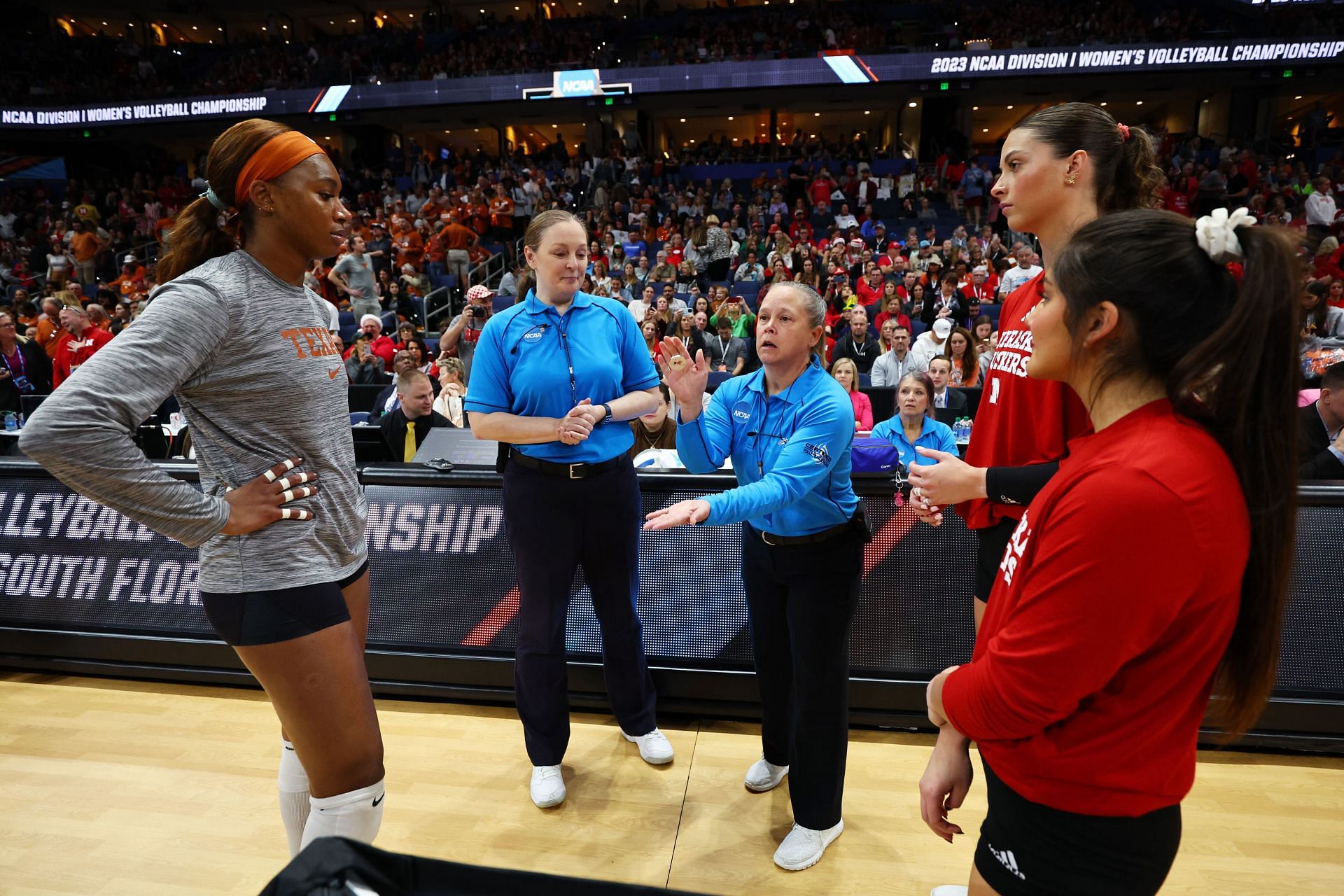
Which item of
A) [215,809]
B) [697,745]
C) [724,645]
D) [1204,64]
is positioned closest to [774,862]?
[697,745]

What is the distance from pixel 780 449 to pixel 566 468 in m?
0.74

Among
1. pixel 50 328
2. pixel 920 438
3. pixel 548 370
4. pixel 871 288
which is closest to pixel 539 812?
pixel 548 370

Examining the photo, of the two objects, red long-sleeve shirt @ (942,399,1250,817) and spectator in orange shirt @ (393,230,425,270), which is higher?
spectator in orange shirt @ (393,230,425,270)

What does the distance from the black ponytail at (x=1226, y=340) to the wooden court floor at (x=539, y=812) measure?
5.65ft

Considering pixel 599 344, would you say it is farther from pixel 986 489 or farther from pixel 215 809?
pixel 215 809

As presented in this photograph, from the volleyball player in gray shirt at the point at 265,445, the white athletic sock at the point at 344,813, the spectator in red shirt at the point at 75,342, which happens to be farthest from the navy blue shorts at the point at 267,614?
the spectator in red shirt at the point at 75,342

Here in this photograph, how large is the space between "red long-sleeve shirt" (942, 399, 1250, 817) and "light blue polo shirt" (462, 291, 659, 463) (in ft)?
5.54

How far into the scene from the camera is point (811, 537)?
220cm

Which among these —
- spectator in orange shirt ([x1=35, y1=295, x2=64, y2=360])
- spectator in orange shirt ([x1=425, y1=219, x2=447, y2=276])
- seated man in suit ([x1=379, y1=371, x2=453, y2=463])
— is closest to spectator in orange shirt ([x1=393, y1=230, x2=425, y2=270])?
spectator in orange shirt ([x1=425, y1=219, x2=447, y2=276])

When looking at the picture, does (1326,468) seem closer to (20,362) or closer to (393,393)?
(393,393)

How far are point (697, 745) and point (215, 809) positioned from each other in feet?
A: 5.48

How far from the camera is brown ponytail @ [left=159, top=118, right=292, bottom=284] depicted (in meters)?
1.52

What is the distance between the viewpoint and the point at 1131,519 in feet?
2.86

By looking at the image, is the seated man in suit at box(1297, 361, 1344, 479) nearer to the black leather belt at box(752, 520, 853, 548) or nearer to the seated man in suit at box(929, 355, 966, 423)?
the seated man in suit at box(929, 355, 966, 423)
